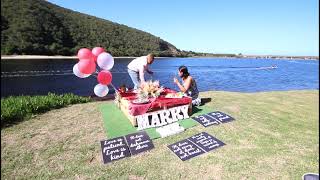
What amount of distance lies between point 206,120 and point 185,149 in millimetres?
2257

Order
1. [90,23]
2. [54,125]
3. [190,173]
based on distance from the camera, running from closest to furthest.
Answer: [190,173], [54,125], [90,23]

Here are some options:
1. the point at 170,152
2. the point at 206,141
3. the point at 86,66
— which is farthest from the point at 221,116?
the point at 86,66

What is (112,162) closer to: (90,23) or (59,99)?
(59,99)

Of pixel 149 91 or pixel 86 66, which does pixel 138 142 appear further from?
pixel 86 66

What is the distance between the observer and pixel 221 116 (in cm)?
959

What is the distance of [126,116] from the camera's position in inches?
401

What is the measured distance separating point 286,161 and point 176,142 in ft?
9.12

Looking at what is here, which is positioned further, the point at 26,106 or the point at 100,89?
the point at 26,106

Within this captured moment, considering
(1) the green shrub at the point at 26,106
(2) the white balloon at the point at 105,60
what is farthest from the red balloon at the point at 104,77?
(1) the green shrub at the point at 26,106

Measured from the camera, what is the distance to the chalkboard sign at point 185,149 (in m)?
6.89

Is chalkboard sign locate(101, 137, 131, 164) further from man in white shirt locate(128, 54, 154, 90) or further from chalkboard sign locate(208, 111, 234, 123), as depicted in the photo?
chalkboard sign locate(208, 111, 234, 123)

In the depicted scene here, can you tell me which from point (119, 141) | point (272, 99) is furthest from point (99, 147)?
point (272, 99)

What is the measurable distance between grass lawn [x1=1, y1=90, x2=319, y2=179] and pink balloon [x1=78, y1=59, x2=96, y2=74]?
5.85 feet

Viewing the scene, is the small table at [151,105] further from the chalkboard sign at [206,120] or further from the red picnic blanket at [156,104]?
the chalkboard sign at [206,120]
